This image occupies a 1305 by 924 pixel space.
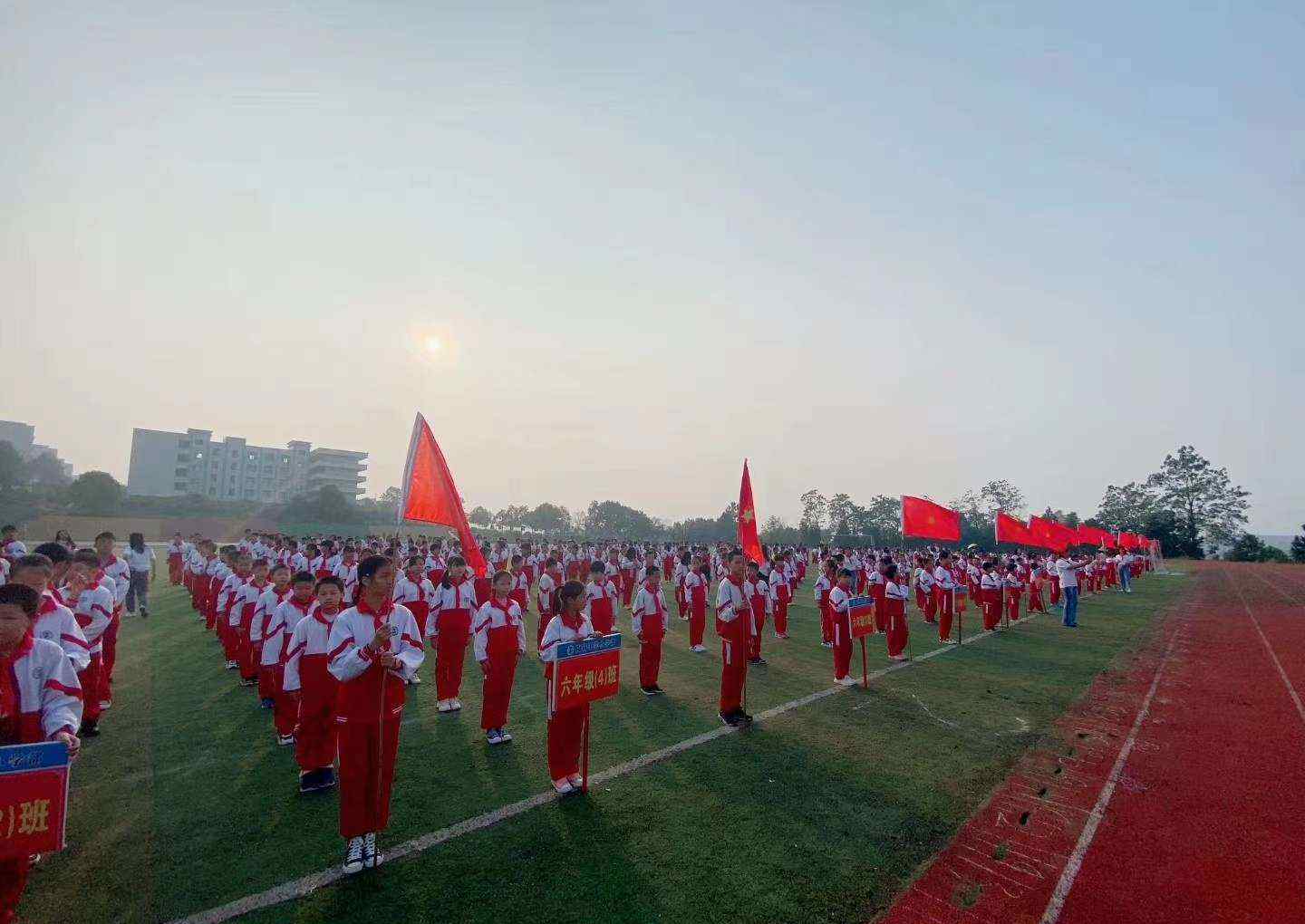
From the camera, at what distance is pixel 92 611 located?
7129 mm

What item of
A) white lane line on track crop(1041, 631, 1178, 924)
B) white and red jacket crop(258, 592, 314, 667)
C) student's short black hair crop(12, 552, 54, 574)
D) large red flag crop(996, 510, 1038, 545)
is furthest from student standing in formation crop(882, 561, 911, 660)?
student's short black hair crop(12, 552, 54, 574)

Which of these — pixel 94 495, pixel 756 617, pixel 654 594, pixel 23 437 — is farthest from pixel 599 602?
pixel 23 437

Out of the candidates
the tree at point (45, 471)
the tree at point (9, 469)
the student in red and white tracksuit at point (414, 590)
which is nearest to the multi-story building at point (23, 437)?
the tree at point (45, 471)

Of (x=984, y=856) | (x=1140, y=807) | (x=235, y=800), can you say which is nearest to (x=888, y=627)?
(x=1140, y=807)

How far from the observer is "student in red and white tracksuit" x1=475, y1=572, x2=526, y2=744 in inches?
292

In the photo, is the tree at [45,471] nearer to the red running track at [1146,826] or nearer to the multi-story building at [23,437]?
the multi-story building at [23,437]

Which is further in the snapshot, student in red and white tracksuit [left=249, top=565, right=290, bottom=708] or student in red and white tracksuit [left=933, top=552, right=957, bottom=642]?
student in red and white tracksuit [left=933, top=552, right=957, bottom=642]

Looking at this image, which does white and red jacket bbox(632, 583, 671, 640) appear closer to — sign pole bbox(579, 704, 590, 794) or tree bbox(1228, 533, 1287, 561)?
sign pole bbox(579, 704, 590, 794)

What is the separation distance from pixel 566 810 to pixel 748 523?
6927 mm

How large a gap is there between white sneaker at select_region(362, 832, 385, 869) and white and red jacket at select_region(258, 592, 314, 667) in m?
2.90

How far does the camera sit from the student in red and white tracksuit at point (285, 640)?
7.07 meters

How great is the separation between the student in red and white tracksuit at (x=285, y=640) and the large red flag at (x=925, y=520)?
44.4 ft

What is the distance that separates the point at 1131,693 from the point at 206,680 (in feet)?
50.6

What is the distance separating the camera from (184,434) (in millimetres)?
100188
